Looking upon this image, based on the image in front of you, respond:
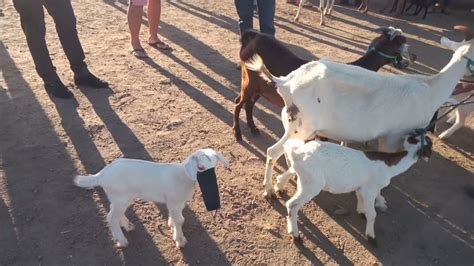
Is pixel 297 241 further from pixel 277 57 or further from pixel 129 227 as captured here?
pixel 277 57

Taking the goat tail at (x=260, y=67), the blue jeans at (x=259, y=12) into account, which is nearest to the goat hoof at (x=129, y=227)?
the goat tail at (x=260, y=67)

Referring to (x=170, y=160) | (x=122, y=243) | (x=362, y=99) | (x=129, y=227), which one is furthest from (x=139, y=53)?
(x=362, y=99)

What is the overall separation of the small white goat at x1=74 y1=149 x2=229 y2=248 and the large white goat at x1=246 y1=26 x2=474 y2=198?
97 cm

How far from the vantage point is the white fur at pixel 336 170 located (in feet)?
10.3

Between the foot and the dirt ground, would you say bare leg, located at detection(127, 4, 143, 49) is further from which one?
the foot

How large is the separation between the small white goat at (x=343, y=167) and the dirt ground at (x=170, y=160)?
0.38 m

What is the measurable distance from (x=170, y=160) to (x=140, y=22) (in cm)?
297

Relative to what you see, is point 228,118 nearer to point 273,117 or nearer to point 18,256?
point 273,117

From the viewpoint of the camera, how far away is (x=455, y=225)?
372cm

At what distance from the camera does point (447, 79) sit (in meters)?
3.54

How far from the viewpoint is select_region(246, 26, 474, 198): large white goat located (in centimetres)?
337

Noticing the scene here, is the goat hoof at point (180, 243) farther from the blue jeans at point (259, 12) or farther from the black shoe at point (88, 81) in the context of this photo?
the blue jeans at point (259, 12)

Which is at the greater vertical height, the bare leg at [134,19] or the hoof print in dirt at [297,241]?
the bare leg at [134,19]

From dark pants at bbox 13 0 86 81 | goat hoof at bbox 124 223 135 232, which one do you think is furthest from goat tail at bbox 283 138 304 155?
dark pants at bbox 13 0 86 81
